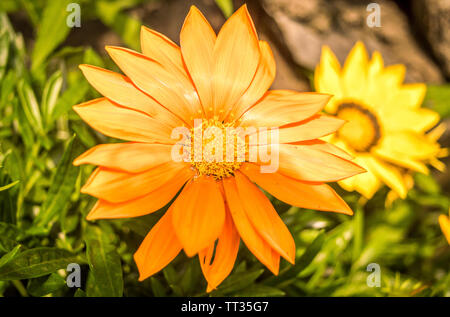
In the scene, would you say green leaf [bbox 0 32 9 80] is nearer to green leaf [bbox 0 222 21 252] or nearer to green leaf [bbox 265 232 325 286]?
green leaf [bbox 0 222 21 252]

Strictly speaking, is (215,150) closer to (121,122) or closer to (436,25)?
(121,122)

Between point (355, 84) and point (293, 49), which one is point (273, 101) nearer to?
point (355, 84)

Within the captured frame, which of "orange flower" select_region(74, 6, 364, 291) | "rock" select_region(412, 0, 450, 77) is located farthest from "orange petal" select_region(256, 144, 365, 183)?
"rock" select_region(412, 0, 450, 77)

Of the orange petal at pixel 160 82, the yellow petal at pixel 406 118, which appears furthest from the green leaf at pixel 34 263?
the yellow petal at pixel 406 118

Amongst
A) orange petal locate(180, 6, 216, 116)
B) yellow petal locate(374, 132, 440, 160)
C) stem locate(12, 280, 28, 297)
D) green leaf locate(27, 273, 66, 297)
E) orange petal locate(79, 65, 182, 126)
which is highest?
orange petal locate(180, 6, 216, 116)

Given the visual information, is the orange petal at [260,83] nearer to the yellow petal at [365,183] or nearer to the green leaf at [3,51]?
the yellow petal at [365,183]

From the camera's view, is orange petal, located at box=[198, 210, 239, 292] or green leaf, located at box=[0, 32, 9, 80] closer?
orange petal, located at box=[198, 210, 239, 292]

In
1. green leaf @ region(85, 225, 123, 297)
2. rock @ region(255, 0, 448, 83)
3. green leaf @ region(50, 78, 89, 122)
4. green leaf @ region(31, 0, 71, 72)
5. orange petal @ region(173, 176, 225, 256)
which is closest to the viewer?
orange petal @ region(173, 176, 225, 256)
